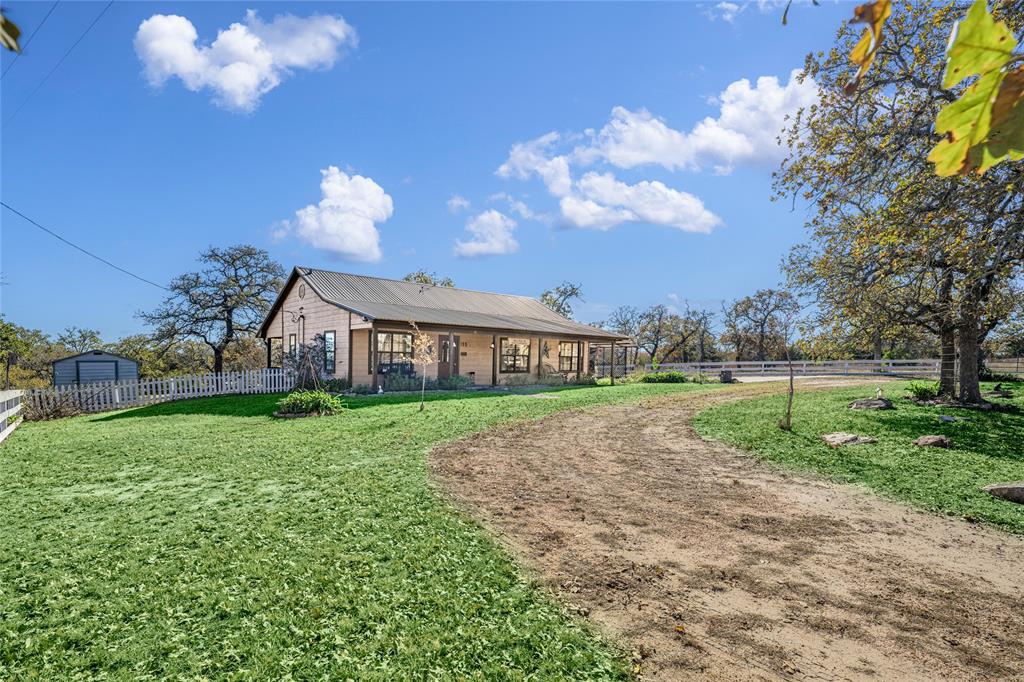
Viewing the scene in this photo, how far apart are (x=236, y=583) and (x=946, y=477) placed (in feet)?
31.0

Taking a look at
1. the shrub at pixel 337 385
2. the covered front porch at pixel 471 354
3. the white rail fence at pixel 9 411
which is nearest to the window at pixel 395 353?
the covered front porch at pixel 471 354

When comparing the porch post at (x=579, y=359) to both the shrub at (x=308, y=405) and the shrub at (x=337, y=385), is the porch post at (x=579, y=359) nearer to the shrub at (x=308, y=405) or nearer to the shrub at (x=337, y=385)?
the shrub at (x=337, y=385)

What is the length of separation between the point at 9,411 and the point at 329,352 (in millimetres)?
11241

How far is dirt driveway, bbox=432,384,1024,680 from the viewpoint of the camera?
12.0 ft

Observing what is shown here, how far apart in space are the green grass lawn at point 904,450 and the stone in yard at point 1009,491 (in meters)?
0.15

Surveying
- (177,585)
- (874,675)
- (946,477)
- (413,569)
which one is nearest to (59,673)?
(177,585)

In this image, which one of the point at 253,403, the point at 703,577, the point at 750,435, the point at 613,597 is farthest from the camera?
the point at 253,403

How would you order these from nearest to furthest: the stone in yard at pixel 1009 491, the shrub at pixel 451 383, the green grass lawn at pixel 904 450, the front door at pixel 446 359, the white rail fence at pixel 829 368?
the stone in yard at pixel 1009 491
the green grass lawn at pixel 904 450
the shrub at pixel 451 383
the front door at pixel 446 359
the white rail fence at pixel 829 368

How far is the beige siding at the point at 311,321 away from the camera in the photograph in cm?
2256

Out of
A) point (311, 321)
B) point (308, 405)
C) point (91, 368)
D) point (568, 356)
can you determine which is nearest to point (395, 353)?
point (311, 321)

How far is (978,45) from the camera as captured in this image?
2.19 ft

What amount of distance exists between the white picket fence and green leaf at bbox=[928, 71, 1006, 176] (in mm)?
20157

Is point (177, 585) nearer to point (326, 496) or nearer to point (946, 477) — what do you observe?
point (326, 496)

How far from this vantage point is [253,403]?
17688mm
